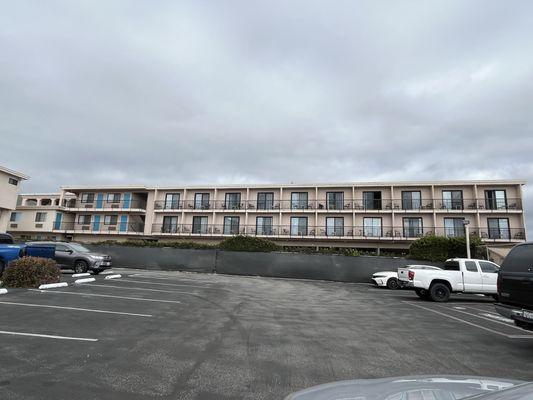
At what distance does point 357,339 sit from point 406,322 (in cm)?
301

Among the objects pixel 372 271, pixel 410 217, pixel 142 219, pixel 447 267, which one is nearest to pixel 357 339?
pixel 447 267

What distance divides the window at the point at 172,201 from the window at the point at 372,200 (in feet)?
Answer: 72.0

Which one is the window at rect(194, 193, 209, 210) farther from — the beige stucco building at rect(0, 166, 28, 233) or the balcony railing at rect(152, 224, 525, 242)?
the beige stucco building at rect(0, 166, 28, 233)

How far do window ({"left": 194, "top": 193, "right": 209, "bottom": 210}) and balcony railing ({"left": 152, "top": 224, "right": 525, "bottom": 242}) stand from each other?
2198 millimetres

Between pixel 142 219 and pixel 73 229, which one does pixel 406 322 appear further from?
pixel 73 229

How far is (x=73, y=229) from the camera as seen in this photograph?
5062 cm

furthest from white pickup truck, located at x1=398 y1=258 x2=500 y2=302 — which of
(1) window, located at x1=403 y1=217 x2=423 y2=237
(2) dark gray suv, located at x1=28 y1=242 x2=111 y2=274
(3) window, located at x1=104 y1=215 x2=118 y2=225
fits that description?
(3) window, located at x1=104 y1=215 x2=118 y2=225

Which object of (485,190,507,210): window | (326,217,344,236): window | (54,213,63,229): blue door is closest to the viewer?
(485,190,507,210): window

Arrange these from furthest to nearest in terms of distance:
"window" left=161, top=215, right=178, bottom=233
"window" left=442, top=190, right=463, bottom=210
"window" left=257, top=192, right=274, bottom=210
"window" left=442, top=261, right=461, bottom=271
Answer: "window" left=161, top=215, right=178, bottom=233
"window" left=257, top=192, right=274, bottom=210
"window" left=442, top=190, right=463, bottom=210
"window" left=442, top=261, right=461, bottom=271

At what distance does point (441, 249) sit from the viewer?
28516mm

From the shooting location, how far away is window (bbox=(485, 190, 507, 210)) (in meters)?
39.0

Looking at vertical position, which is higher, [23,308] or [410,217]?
[410,217]

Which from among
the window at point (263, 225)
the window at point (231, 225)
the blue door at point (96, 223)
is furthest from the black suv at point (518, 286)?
the blue door at point (96, 223)

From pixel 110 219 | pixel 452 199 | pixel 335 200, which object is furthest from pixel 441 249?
pixel 110 219
